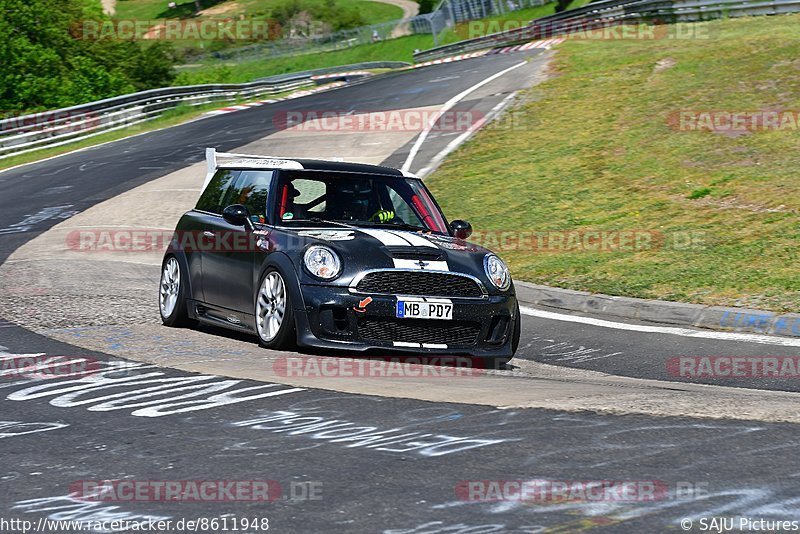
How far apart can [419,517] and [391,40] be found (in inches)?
3248

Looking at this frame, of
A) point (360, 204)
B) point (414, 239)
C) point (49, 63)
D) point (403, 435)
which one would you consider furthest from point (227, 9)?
point (403, 435)

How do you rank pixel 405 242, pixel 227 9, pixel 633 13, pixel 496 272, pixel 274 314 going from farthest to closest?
pixel 227 9
pixel 633 13
pixel 496 272
pixel 405 242
pixel 274 314

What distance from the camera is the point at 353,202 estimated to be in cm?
1005

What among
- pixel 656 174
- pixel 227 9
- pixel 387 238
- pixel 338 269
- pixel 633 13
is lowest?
pixel 656 174

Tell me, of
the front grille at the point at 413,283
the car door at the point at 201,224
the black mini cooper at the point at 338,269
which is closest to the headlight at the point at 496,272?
the black mini cooper at the point at 338,269

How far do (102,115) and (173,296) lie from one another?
29530 mm

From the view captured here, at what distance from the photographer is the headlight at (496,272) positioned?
924cm

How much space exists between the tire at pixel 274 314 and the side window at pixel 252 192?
2.69ft

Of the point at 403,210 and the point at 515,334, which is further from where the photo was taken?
the point at 403,210

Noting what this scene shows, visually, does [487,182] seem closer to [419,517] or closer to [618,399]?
[618,399]

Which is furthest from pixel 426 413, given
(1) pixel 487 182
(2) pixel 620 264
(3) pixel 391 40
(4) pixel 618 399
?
(3) pixel 391 40

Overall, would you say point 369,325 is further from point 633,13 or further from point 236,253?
point 633,13

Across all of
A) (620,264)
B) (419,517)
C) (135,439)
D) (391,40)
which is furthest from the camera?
(391,40)

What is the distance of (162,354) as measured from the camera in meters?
8.75
